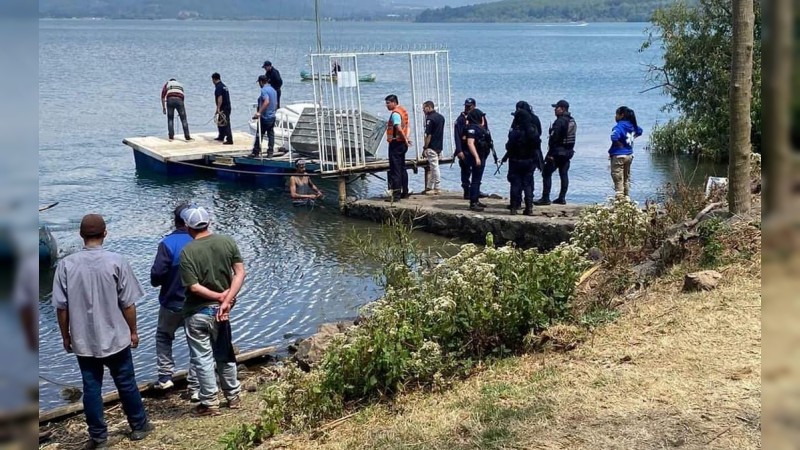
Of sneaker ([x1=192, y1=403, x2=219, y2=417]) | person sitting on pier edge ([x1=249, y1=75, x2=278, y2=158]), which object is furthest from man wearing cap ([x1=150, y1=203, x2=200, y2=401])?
person sitting on pier edge ([x1=249, y1=75, x2=278, y2=158])

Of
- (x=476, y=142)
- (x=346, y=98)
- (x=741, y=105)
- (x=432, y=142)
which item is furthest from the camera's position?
(x=346, y=98)

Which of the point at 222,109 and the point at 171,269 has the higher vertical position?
the point at 222,109

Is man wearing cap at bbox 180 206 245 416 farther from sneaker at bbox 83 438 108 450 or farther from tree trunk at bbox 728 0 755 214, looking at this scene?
tree trunk at bbox 728 0 755 214

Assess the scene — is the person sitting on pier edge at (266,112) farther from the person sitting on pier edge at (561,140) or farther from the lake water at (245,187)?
the person sitting on pier edge at (561,140)

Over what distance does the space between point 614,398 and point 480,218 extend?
937 centimetres

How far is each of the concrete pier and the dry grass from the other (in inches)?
260

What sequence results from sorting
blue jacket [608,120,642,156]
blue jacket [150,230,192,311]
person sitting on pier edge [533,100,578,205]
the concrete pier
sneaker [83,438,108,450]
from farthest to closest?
person sitting on pier edge [533,100,578,205]
the concrete pier
blue jacket [608,120,642,156]
blue jacket [150,230,192,311]
sneaker [83,438,108,450]

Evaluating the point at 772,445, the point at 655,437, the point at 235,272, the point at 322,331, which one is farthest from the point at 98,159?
the point at 772,445

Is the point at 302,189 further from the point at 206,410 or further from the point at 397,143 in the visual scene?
the point at 206,410

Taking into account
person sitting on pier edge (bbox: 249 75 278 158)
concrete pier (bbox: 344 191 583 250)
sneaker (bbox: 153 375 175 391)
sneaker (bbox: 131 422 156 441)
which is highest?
person sitting on pier edge (bbox: 249 75 278 158)

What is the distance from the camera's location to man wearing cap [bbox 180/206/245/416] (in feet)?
23.2

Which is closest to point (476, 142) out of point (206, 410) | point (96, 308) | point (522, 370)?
point (206, 410)

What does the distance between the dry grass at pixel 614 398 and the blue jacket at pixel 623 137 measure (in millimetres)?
6753

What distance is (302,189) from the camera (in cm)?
1886
